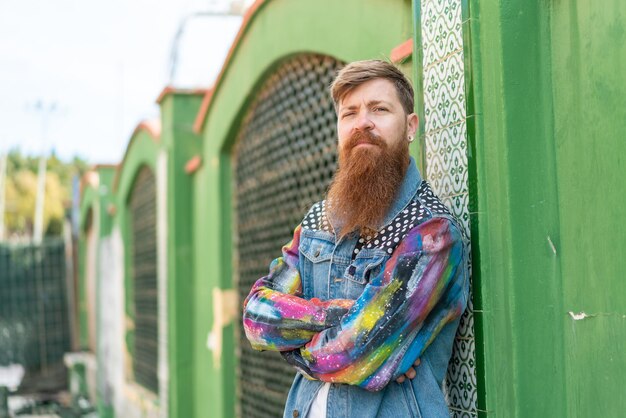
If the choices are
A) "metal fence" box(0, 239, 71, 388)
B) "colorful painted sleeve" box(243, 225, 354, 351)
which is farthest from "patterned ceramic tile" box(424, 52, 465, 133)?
"metal fence" box(0, 239, 71, 388)

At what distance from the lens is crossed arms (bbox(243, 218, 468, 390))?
210 cm

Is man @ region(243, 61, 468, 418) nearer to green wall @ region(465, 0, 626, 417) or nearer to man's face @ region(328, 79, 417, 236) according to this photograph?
man's face @ region(328, 79, 417, 236)

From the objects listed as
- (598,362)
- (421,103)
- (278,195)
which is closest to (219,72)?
(278,195)

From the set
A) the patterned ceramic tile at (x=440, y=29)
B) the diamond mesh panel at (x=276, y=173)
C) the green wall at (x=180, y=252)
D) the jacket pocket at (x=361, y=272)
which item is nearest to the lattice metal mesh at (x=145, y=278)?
the green wall at (x=180, y=252)

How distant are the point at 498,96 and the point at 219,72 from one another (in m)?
3.96

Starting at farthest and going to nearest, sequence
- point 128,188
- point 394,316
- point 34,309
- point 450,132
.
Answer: point 34,309
point 128,188
point 450,132
point 394,316

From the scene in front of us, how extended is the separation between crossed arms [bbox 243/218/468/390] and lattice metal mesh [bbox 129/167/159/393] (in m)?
6.64

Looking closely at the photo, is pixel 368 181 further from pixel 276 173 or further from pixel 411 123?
pixel 276 173

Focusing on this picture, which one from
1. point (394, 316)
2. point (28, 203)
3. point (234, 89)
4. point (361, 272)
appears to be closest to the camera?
point (394, 316)

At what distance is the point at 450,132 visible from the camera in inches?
100

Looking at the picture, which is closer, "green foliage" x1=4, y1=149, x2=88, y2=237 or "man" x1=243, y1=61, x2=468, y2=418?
"man" x1=243, y1=61, x2=468, y2=418

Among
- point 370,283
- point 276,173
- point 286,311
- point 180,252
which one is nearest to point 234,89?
point 276,173

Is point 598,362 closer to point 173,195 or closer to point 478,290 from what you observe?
point 478,290

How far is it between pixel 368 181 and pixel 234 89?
142 inches
